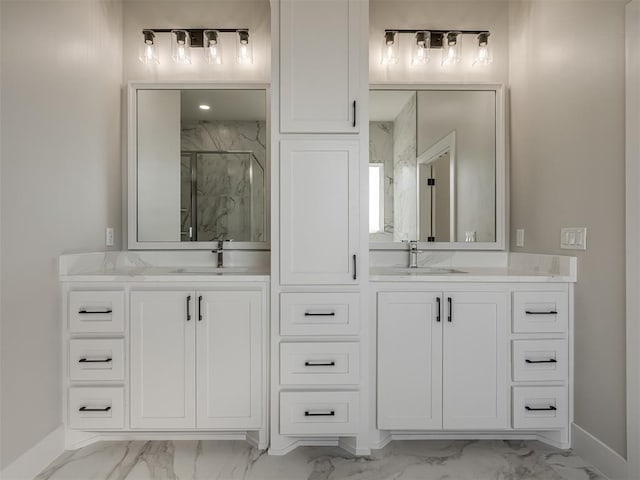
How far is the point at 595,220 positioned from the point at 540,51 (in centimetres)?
103

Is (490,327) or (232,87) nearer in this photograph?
(490,327)

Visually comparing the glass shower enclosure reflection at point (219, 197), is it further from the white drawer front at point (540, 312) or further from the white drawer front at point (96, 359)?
the white drawer front at point (540, 312)

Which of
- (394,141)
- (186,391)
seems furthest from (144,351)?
(394,141)

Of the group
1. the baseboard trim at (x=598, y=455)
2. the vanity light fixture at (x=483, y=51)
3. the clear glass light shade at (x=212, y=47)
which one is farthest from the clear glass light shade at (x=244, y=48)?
the baseboard trim at (x=598, y=455)

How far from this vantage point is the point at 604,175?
5.65ft

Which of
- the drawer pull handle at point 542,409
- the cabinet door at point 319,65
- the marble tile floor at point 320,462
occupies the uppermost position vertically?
the cabinet door at point 319,65

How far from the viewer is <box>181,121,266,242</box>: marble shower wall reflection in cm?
244

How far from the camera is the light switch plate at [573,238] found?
183 cm

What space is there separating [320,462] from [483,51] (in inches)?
98.3

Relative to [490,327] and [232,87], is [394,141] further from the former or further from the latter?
[490,327]

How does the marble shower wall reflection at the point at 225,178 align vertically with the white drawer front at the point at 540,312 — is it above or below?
above

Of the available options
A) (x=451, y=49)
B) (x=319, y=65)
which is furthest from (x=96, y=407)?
(x=451, y=49)

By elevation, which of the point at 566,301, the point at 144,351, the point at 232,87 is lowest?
the point at 144,351

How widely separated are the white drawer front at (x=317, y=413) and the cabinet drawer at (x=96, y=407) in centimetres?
78
